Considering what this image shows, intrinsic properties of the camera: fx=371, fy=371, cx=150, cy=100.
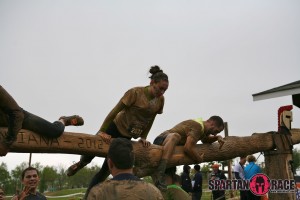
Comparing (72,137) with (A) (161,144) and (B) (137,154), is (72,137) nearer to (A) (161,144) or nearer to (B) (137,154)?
(B) (137,154)

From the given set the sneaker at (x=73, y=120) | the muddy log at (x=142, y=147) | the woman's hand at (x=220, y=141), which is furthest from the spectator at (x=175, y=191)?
the woman's hand at (x=220, y=141)

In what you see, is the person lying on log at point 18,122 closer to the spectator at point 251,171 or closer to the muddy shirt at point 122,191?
the muddy shirt at point 122,191

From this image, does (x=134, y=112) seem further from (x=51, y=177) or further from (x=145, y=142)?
(x=51, y=177)

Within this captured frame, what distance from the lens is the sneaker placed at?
4.13m

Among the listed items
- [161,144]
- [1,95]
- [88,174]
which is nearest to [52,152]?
[1,95]

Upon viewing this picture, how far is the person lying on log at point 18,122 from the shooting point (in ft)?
11.4

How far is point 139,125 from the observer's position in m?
4.65

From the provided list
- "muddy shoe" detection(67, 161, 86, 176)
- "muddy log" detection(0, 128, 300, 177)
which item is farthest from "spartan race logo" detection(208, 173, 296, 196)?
"muddy shoe" detection(67, 161, 86, 176)

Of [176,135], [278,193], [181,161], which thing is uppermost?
[176,135]

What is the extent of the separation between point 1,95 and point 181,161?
8.61ft

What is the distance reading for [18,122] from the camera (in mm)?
3562

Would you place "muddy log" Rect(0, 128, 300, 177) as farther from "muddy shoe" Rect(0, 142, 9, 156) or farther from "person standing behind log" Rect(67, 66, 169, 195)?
"person standing behind log" Rect(67, 66, 169, 195)

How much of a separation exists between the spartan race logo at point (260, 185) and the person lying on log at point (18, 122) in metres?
3.67

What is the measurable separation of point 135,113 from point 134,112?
0.02m
